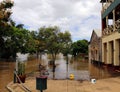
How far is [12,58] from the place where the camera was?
54469mm

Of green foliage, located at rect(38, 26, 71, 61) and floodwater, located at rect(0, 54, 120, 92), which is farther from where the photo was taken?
green foliage, located at rect(38, 26, 71, 61)

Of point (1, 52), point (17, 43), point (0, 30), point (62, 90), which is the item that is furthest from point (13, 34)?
point (62, 90)

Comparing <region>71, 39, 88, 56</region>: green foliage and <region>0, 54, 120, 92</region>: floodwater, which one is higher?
<region>71, 39, 88, 56</region>: green foliage

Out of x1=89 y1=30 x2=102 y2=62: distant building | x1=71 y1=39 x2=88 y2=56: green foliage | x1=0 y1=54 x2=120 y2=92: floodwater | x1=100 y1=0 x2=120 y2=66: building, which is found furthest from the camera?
x1=71 y1=39 x2=88 y2=56: green foliage

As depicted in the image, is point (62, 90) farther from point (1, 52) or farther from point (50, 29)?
point (1, 52)

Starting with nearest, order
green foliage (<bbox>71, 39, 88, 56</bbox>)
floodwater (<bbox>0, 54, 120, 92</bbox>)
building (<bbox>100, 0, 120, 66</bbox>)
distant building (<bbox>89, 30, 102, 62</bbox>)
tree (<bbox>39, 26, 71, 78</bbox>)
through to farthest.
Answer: floodwater (<bbox>0, 54, 120, 92</bbox>), building (<bbox>100, 0, 120, 66</bbox>), distant building (<bbox>89, 30, 102, 62</bbox>), tree (<bbox>39, 26, 71, 78</bbox>), green foliage (<bbox>71, 39, 88, 56</bbox>)

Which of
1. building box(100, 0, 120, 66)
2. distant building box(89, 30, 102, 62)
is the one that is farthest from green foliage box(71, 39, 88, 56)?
building box(100, 0, 120, 66)

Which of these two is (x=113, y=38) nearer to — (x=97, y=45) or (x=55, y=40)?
(x=97, y=45)

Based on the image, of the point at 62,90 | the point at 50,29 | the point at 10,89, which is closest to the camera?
the point at 62,90

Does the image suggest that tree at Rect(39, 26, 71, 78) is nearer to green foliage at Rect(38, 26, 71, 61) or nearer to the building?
green foliage at Rect(38, 26, 71, 61)

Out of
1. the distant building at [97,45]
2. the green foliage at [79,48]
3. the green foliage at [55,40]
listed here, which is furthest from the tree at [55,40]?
the green foliage at [79,48]

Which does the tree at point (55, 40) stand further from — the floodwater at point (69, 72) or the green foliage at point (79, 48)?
the green foliage at point (79, 48)

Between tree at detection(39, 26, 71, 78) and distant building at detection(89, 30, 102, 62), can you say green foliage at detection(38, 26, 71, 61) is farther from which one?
distant building at detection(89, 30, 102, 62)

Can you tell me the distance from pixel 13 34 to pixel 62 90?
37.7 m
